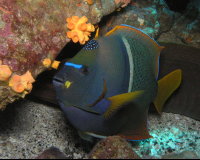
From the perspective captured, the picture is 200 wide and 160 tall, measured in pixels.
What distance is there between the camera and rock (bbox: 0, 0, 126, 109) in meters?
1.31

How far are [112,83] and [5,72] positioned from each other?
2.94 ft

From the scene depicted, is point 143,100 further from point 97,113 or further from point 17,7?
point 17,7

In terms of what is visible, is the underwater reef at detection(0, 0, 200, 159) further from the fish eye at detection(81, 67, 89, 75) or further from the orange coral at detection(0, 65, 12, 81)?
the fish eye at detection(81, 67, 89, 75)

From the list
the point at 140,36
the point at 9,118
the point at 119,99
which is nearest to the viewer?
the point at 119,99

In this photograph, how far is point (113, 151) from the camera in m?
1.23

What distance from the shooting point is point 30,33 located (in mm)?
1428

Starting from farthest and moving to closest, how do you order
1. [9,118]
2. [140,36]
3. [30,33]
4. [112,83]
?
[9,118], [140,36], [30,33], [112,83]

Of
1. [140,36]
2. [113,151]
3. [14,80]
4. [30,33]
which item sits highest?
[30,33]

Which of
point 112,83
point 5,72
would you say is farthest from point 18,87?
point 112,83

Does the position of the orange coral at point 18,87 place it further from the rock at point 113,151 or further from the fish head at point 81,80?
the rock at point 113,151

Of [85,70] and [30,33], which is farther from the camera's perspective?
[30,33]

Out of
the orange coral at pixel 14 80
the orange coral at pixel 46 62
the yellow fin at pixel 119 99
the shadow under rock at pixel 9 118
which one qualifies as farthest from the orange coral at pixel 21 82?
the shadow under rock at pixel 9 118

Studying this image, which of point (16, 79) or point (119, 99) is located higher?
point (16, 79)

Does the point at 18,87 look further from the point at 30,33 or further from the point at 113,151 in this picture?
the point at 113,151
